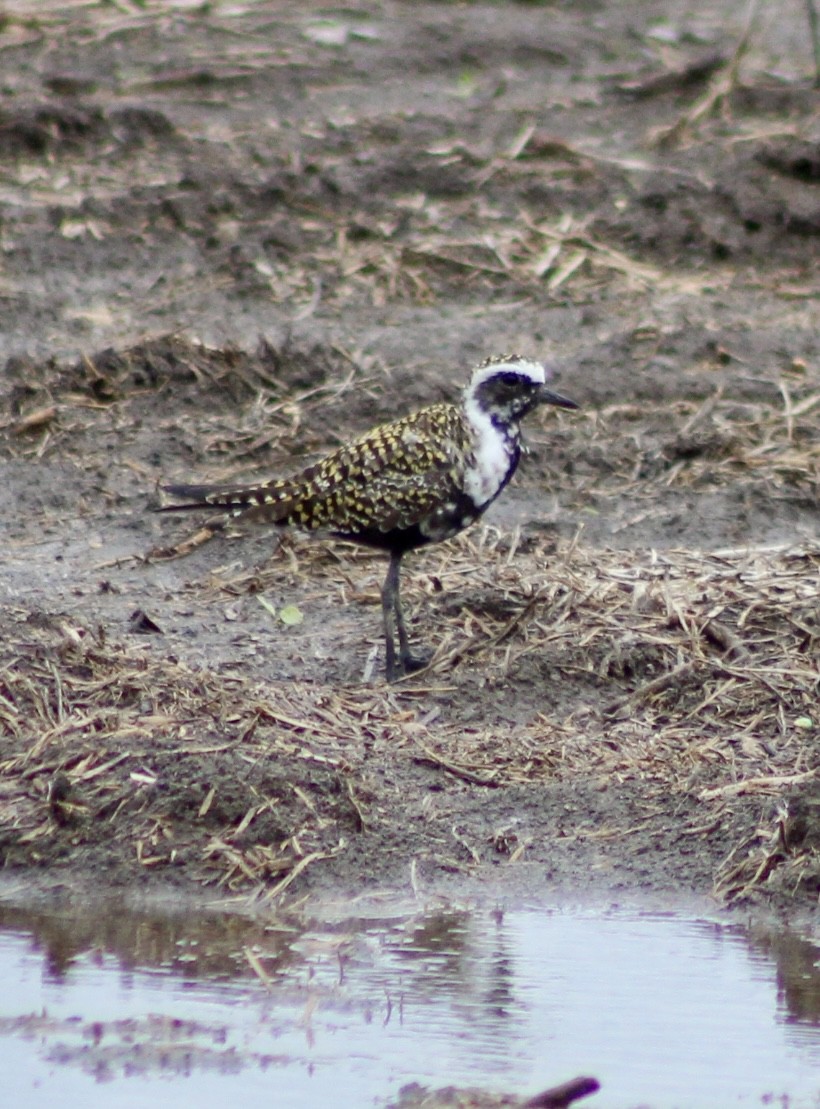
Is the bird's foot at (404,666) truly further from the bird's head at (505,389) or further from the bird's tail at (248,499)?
the bird's head at (505,389)

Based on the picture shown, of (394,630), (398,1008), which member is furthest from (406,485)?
(398,1008)

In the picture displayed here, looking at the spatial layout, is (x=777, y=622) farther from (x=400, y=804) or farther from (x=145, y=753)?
(x=145, y=753)

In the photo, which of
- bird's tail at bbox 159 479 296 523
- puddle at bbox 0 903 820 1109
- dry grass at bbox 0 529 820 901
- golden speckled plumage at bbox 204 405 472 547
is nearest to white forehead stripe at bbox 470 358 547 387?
golden speckled plumage at bbox 204 405 472 547

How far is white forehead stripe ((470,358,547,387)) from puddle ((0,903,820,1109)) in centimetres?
270

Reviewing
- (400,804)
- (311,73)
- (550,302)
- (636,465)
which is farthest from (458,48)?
(400,804)

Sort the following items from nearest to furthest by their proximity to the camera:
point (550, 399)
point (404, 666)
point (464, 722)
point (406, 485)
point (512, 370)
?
point (464, 722)
point (404, 666)
point (406, 485)
point (512, 370)
point (550, 399)

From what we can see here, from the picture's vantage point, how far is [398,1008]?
515cm

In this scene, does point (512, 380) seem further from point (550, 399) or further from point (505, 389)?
point (550, 399)

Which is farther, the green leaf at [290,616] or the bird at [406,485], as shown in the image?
the green leaf at [290,616]

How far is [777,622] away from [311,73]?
288 inches

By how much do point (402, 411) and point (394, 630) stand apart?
214 cm

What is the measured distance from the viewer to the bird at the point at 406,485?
25.2 feet

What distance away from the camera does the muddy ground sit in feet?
20.4

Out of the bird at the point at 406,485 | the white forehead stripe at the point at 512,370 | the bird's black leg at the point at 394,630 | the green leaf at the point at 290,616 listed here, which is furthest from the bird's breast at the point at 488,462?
the green leaf at the point at 290,616
